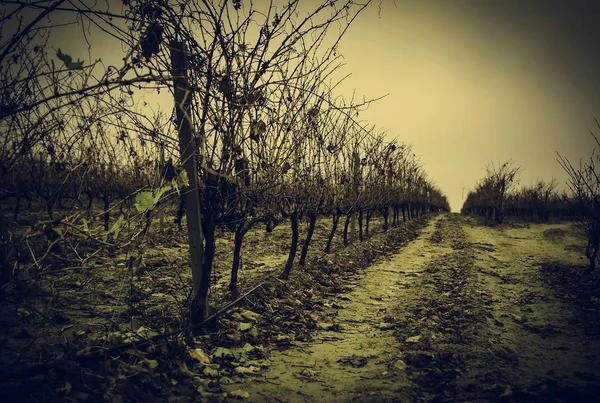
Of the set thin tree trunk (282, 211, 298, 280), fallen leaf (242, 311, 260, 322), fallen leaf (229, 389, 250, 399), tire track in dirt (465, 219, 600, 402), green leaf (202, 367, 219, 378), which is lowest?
fallen leaf (229, 389, 250, 399)

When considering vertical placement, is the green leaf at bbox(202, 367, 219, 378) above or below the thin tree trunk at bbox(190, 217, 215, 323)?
below

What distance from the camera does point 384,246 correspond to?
11148 mm

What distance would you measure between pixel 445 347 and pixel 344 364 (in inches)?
43.1

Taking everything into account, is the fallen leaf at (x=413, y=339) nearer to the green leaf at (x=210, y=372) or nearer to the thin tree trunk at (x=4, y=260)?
the green leaf at (x=210, y=372)

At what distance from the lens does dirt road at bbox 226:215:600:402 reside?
286cm

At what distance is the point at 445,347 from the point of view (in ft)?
11.8

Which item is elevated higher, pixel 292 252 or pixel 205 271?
pixel 205 271

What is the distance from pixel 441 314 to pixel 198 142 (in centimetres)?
383

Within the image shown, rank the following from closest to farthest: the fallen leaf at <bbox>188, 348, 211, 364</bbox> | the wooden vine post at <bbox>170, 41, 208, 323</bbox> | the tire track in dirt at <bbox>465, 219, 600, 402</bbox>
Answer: the tire track in dirt at <bbox>465, 219, 600, 402</bbox> → the fallen leaf at <bbox>188, 348, 211, 364</bbox> → the wooden vine post at <bbox>170, 41, 208, 323</bbox>

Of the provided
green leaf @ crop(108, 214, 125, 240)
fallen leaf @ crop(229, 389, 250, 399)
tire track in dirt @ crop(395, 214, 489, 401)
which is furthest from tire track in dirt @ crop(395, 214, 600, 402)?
green leaf @ crop(108, 214, 125, 240)

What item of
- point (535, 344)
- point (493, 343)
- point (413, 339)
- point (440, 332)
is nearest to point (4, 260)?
point (413, 339)

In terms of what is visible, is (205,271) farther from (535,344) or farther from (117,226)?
(535,344)

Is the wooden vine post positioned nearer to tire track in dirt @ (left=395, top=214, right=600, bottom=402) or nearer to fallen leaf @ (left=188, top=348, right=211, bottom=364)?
fallen leaf @ (left=188, top=348, right=211, bottom=364)

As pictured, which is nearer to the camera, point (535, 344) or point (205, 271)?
point (205, 271)
